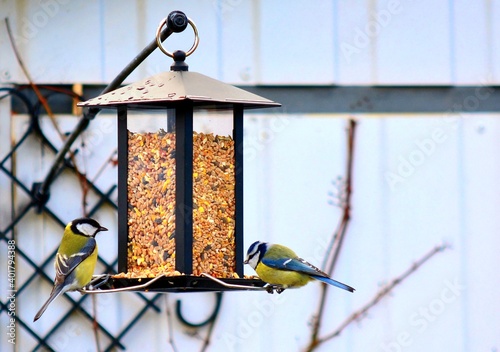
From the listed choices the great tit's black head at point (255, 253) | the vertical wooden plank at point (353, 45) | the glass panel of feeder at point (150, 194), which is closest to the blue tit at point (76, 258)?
the glass panel of feeder at point (150, 194)

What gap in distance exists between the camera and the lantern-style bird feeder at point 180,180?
3.47 metres

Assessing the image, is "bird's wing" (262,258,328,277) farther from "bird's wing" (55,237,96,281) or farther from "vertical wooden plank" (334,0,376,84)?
"vertical wooden plank" (334,0,376,84)

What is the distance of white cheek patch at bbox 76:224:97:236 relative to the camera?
402cm

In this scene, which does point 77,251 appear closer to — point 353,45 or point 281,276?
point 281,276

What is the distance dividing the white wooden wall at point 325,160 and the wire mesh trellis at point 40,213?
1.3 inches

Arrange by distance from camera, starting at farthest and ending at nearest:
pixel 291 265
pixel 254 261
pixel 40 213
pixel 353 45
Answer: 1. pixel 353 45
2. pixel 40 213
3. pixel 291 265
4. pixel 254 261

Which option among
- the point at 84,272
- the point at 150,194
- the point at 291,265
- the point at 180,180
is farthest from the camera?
the point at 291,265

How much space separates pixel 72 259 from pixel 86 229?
0.54 feet

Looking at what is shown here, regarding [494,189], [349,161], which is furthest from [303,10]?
[494,189]

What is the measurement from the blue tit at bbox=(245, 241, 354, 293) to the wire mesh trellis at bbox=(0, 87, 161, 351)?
4.14ft

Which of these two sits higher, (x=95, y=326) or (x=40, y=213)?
(x=40, y=213)

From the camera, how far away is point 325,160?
17.5ft

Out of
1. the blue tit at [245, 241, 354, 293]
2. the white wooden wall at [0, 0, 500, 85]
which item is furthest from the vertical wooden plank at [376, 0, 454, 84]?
the blue tit at [245, 241, 354, 293]

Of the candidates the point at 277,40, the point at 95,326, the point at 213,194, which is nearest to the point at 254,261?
the point at 213,194
